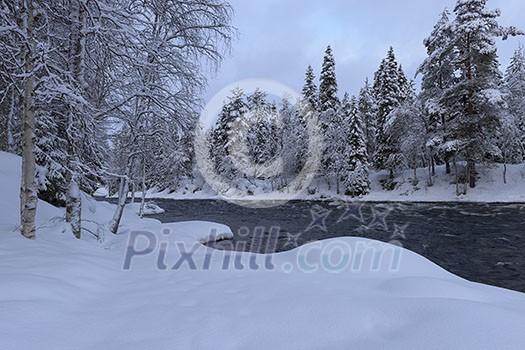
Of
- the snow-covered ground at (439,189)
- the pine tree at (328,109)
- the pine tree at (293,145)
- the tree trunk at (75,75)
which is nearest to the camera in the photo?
the tree trunk at (75,75)

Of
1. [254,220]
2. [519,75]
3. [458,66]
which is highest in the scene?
[519,75]

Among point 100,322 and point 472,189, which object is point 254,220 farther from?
point 472,189

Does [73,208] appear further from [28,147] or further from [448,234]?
[448,234]

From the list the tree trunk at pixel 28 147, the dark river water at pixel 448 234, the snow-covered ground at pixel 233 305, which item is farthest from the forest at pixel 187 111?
the dark river water at pixel 448 234

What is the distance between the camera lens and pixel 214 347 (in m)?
2.39

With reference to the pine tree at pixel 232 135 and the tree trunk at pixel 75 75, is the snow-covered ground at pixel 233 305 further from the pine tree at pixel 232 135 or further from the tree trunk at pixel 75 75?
the pine tree at pixel 232 135

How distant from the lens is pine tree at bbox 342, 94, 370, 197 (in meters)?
31.0

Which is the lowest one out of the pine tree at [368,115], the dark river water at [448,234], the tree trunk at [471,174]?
the dark river water at [448,234]

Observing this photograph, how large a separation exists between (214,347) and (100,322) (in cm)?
126

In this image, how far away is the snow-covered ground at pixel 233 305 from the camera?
226 centimetres

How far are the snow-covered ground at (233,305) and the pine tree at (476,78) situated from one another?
22136 mm

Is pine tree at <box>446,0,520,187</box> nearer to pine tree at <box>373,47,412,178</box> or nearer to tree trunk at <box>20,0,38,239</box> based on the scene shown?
pine tree at <box>373,47,412,178</box>

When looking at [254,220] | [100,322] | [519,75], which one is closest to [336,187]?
[254,220]

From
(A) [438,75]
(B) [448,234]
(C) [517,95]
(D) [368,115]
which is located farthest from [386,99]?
(B) [448,234]
